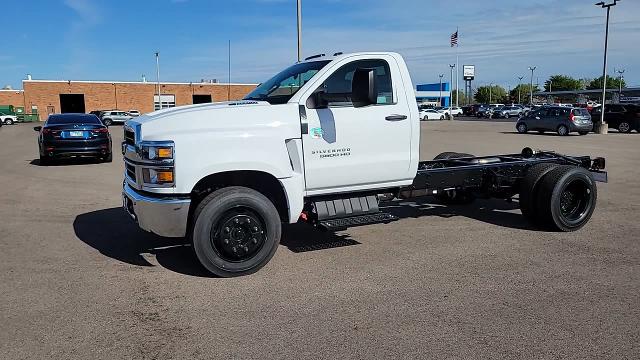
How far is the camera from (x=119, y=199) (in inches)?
388

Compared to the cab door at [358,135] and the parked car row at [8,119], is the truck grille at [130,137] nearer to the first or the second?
the cab door at [358,135]

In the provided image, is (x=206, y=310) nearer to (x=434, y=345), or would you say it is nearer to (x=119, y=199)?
(x=434, y=345)

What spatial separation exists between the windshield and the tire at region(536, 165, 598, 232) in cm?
340

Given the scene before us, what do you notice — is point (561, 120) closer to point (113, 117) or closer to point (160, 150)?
point (160, 150)

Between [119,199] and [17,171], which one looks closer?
[119,199]

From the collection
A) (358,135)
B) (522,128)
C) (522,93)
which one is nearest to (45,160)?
(358,135)

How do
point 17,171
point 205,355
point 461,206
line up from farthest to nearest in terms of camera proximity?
point 17,171, point 461,206, point 205,355

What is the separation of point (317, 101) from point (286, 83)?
2.18ft

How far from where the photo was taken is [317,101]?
574 cm

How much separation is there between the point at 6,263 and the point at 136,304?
2.14 meters

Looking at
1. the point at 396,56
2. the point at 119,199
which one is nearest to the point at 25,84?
the point at 119,199

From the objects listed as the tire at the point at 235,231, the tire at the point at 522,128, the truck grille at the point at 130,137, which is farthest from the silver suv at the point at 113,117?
the tire at the point at 235,231

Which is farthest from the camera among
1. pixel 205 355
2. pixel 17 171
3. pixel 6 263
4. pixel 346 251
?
pixel 17 171

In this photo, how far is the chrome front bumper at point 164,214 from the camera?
5.17 metres
